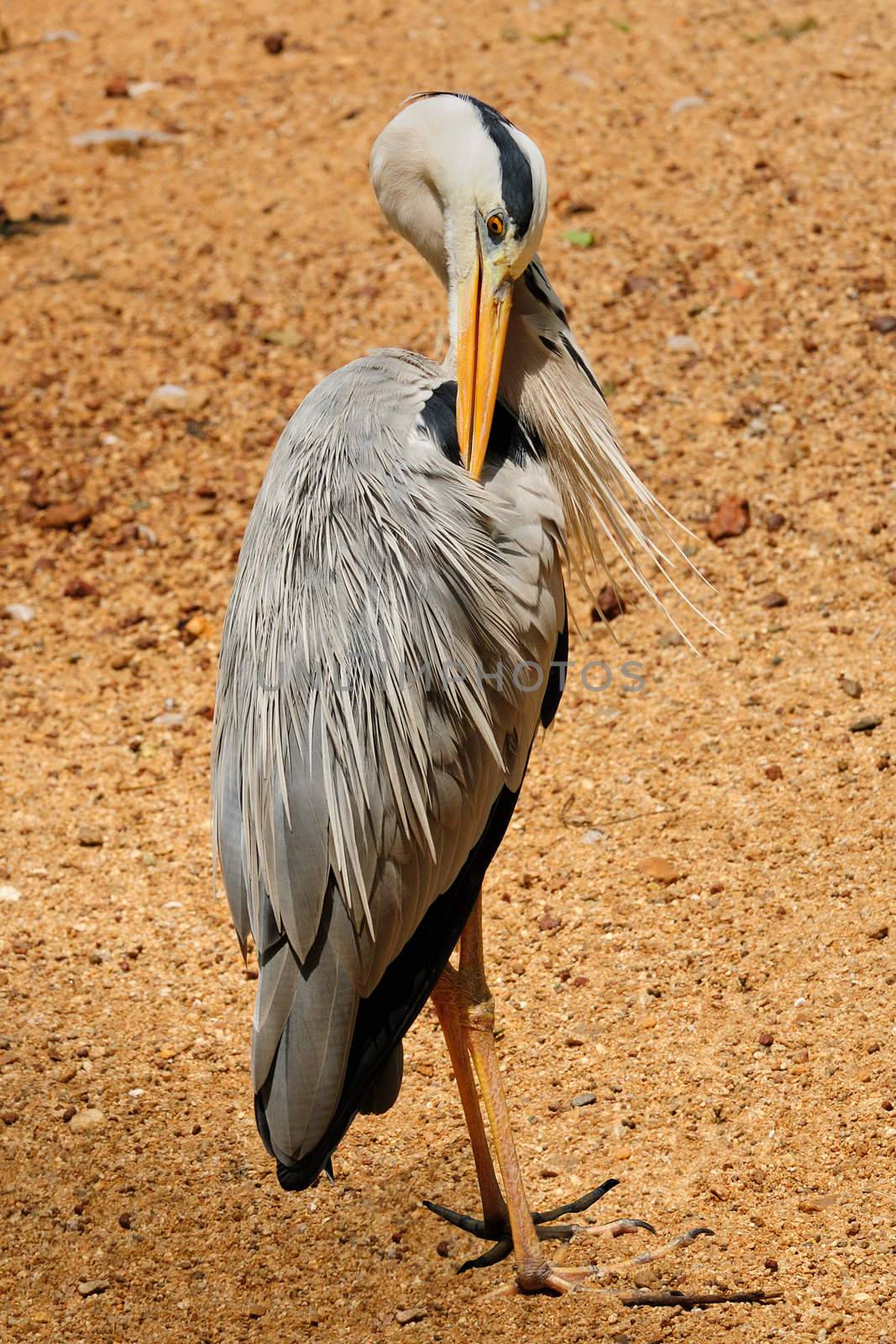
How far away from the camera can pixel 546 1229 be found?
10.6 feet

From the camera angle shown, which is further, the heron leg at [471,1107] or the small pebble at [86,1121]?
the small pebble at [86,1121]

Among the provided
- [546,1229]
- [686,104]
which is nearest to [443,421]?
[546,1229]

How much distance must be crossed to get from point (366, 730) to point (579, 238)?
170 inches

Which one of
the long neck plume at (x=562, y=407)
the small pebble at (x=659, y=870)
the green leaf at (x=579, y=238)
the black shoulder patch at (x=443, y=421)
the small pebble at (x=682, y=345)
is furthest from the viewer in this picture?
the green leaf at (x=579, y=238)

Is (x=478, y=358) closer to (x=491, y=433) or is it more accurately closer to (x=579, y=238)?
(x=491, y=433)

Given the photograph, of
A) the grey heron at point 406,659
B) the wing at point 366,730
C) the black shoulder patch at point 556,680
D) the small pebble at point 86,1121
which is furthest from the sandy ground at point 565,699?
the black shoulder patch at point 556,680

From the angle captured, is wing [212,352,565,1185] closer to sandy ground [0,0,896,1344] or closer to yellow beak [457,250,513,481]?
yellow beak [457,250,513,481]

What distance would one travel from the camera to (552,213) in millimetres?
6742

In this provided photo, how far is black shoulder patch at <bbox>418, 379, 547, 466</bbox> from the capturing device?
3.05 meters

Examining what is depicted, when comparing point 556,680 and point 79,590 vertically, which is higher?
point 556,680

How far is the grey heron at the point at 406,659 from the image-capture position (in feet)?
9.29

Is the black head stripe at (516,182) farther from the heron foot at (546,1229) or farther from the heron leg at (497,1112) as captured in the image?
the heron foot at (546,1229)

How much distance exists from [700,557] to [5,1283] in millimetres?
3376

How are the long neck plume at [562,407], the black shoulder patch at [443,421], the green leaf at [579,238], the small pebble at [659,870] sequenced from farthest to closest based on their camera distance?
1. the green leaf at [579,238]
2. the small pebble at [659,870]
3. the long neck plume at [562,407]
4. the black shoulder patch at [443,421]
